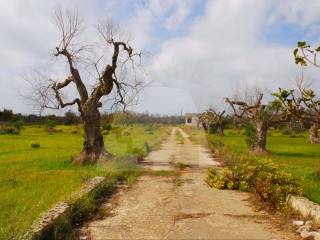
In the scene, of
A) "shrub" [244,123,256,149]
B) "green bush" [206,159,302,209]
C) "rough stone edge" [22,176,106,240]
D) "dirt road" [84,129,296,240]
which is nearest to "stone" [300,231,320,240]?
"dirt road" [84,129,296,240]

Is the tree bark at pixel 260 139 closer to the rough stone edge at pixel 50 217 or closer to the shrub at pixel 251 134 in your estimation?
the shrub at pixel 251 134

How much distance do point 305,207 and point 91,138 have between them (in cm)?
1069

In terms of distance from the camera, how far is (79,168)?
15.9m

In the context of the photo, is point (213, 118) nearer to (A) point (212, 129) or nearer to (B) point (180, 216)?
(A) point (212, 129)

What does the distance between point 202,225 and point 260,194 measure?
246 centimetres

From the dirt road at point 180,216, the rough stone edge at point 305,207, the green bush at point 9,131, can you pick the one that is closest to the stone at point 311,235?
the dirt road at point 180,216

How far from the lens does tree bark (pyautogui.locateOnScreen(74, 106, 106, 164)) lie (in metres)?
16.9

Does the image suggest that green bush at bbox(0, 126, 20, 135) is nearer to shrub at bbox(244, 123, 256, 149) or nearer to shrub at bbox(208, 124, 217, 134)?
shrub at bbox(208, 124, 217, 134)

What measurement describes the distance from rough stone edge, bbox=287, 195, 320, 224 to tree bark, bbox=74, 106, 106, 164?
963 cm

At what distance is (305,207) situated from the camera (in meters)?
7.89

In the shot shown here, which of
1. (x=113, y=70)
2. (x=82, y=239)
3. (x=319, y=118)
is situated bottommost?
(x=82, y=239)

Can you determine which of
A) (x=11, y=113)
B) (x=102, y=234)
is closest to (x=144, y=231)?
(x=102, y=234)

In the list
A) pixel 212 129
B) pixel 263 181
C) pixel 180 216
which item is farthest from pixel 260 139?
pixel 212 129

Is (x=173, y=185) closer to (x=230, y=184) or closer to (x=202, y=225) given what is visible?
(x=230, y=184)
